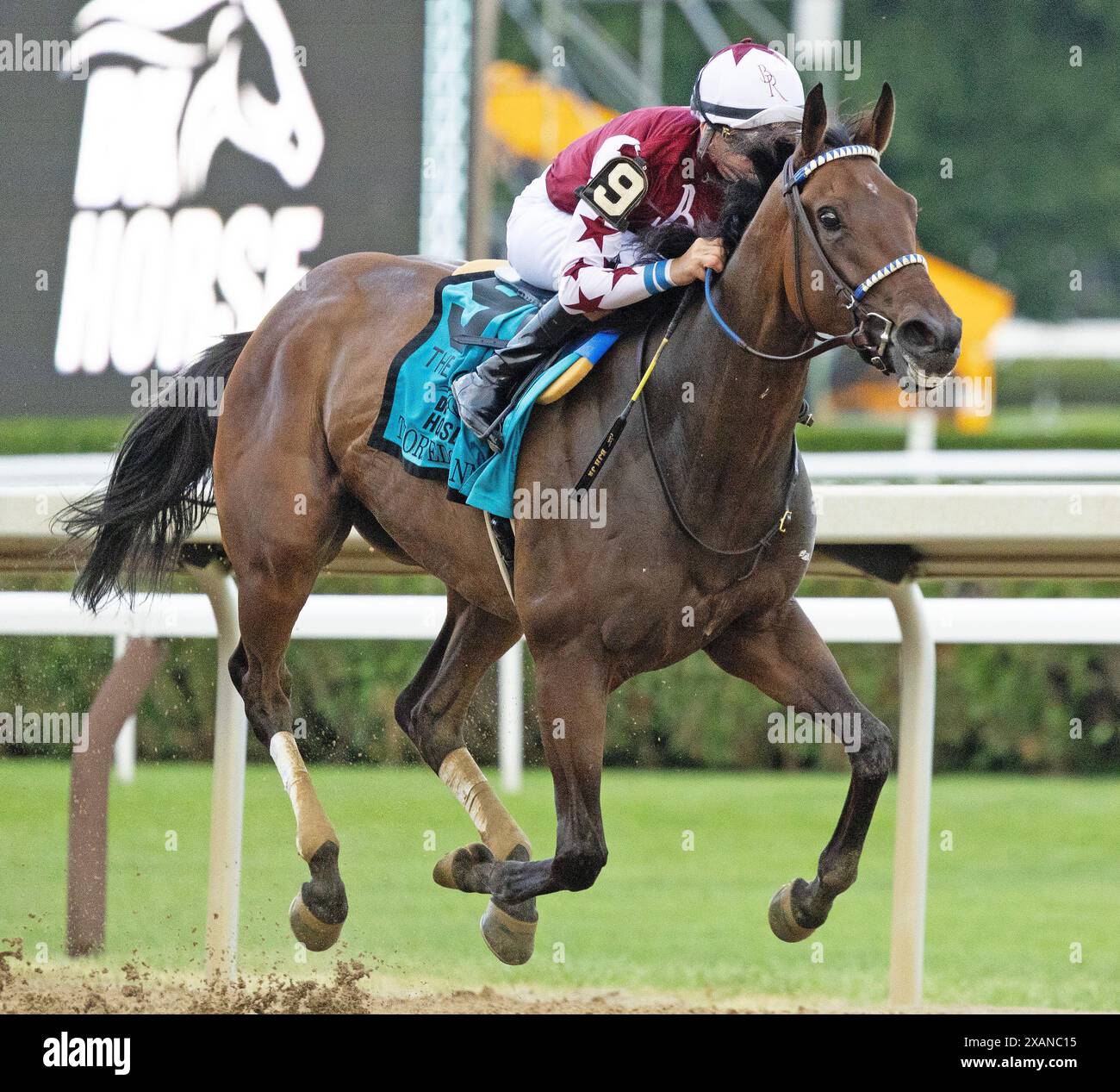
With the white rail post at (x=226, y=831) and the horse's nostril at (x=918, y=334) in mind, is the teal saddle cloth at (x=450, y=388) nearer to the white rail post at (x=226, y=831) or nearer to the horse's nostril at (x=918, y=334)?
the horse's nostril at (x=918, y=334)

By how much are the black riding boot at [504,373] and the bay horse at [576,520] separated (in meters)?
0.09

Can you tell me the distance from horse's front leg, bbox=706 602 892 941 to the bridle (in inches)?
24.2

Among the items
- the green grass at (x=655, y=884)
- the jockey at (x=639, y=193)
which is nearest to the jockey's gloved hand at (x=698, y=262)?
the jockey at (x=639, y=193)

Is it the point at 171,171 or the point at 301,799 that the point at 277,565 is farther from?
the point at 171,171

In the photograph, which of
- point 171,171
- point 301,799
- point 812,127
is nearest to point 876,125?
point 812,127

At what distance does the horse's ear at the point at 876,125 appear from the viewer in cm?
331

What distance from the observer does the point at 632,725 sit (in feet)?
25.9

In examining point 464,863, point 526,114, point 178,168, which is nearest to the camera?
point 464,863

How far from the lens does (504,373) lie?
3742 mm

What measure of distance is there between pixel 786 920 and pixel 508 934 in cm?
60

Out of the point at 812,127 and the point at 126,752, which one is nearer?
the point at 812,127

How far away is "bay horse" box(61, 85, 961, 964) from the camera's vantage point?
10.8 ft

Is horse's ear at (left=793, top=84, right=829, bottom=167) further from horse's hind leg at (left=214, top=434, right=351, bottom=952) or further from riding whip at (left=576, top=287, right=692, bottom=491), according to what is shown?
horse's hind leg at (left=214, top=434, right=351, bottom=952)

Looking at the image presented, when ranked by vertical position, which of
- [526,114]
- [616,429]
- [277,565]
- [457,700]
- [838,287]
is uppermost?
[526,114]
